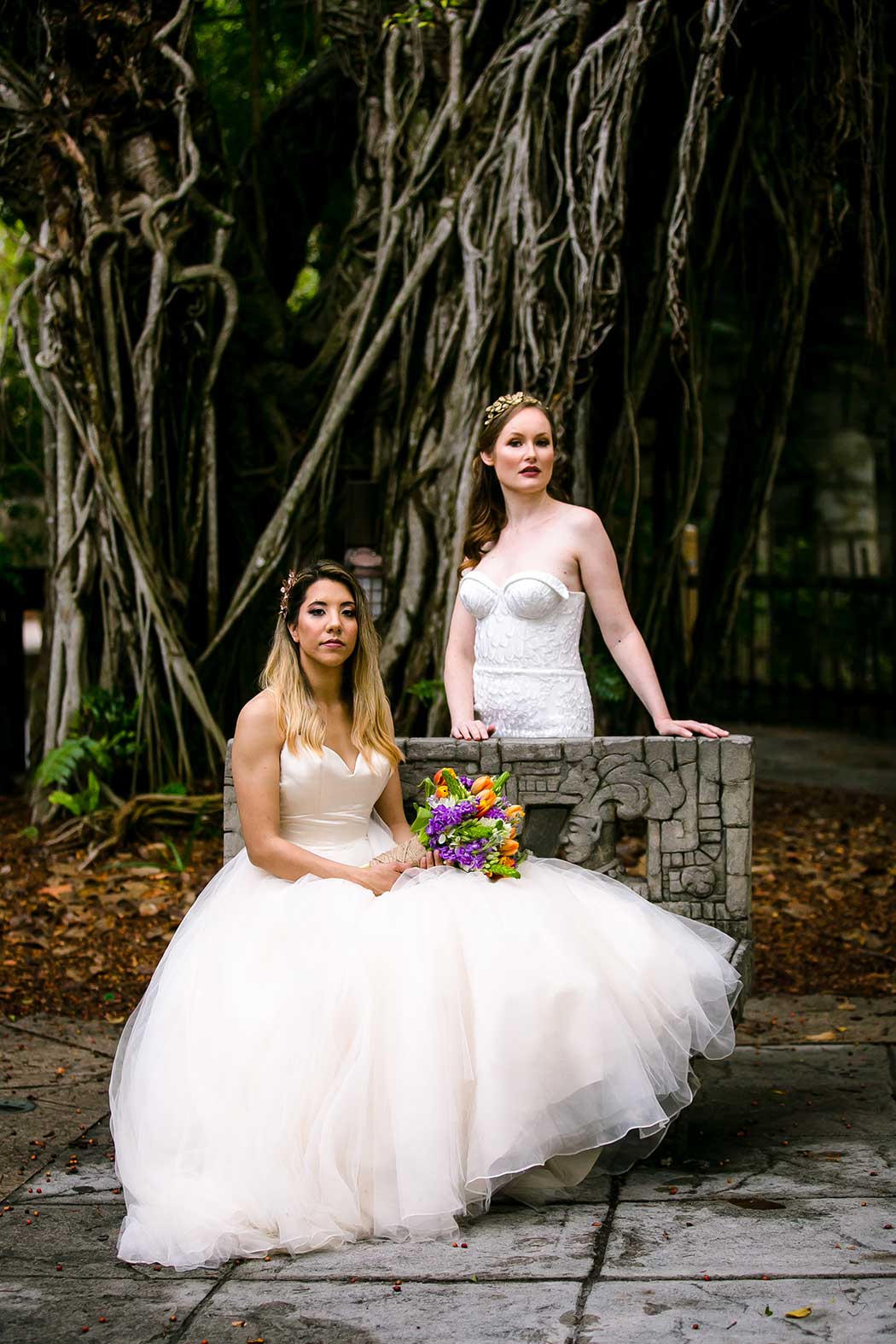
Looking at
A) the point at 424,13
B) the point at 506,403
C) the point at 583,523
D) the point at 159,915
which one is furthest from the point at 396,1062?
the point at 424,13

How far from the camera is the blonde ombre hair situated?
323 centimetres

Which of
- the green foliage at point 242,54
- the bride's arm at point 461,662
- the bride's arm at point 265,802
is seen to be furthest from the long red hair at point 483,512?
the green foliage at point 242,54

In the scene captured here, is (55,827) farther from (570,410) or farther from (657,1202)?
(657,1202)

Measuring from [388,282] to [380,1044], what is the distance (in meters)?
4.29

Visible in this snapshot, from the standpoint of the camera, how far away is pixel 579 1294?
94.7 inches

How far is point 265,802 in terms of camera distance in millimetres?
3178

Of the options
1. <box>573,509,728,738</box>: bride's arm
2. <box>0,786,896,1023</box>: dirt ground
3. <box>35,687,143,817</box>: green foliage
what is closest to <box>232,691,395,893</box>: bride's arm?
<box>573,509,728,738</box>: bride's arm

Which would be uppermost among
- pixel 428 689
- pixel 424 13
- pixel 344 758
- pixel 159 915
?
pixel 424 13

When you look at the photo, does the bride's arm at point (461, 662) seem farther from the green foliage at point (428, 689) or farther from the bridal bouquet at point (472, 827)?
the green foliage at point (428, 689)

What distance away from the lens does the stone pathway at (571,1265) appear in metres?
2.30

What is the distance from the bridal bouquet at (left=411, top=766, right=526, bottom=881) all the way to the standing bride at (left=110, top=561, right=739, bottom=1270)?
0.17 feet

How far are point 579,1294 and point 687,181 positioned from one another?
4292mm

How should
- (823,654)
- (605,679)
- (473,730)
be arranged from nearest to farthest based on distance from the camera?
Answer: (473,730) → (605,679) → (823,654)

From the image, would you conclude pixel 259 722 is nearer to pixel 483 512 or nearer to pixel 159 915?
pixel 483 512
